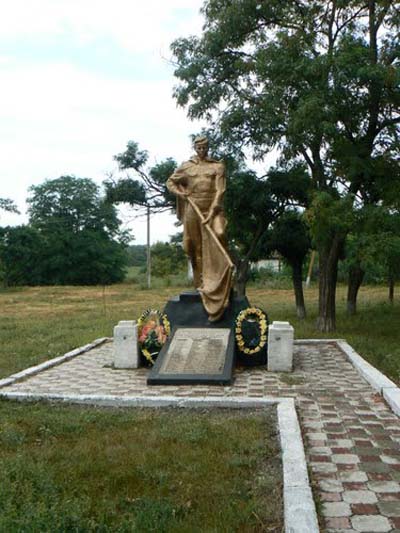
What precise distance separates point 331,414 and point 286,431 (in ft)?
2.96

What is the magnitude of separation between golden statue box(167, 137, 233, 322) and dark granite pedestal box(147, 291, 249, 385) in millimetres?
158

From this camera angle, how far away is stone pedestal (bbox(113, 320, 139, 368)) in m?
7.76

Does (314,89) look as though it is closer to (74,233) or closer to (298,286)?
(298,286)

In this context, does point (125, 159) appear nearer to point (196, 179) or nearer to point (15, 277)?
point (196, 179)

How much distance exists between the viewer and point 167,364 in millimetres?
7012

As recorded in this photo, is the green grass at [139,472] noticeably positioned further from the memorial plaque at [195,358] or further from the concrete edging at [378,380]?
the memorial plaque at [195,358]

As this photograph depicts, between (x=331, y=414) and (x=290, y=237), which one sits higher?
(x=290, y=237)

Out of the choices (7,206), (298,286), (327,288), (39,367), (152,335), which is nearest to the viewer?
(39,367)

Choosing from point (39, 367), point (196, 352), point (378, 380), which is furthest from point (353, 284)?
point (39, 367)

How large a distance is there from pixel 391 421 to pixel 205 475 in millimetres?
2055

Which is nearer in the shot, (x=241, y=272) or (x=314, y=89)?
(x=314, y=89)

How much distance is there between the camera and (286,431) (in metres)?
4.53

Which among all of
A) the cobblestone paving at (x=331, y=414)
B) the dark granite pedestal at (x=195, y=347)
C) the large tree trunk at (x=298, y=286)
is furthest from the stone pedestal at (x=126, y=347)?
the large tree trunk at (x=298, y=286)

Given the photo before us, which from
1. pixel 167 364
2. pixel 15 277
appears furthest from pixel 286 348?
pixel 15 277
